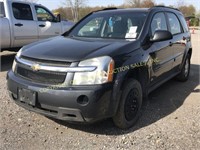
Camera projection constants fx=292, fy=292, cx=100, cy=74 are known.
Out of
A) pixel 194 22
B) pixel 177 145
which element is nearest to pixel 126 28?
pixel 177 145

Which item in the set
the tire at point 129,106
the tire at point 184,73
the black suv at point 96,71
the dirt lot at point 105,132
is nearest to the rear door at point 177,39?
the tire at point 184,73

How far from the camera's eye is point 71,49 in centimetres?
387

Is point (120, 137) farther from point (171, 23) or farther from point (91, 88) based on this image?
point (171, 23)

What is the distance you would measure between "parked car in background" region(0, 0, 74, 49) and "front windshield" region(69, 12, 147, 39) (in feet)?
11.8

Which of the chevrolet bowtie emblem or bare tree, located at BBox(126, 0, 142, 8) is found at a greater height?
the chevrolet bowtie emblem

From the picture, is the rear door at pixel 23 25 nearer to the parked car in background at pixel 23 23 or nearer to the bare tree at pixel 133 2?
the parked car in background at pixel 23 23

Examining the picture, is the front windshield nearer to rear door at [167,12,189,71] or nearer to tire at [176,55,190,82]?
rear door at [167,12,189,71]

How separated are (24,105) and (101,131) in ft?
3.53

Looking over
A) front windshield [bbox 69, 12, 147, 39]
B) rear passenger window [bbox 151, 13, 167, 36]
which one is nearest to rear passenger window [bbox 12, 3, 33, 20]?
front windshield [bbox 69, 12, 147, 39]

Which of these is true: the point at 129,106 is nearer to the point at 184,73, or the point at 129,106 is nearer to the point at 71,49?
the point at 71,49

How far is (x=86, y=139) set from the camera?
369 cm

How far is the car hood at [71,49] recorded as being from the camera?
3633mm

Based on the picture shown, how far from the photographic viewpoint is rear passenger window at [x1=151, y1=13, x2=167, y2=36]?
4849 millimetres

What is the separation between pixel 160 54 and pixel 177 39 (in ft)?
3.90
